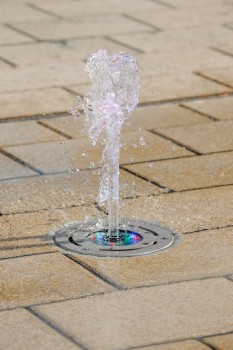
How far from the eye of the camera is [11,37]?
32.2ft

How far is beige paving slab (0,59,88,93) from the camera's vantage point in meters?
8.47

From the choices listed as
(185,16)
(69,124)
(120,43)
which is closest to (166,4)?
(185,16)

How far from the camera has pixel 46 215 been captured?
6051 millimetres

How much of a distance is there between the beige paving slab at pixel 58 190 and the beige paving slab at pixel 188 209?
0.49ft

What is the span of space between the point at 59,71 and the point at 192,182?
8.54 feet

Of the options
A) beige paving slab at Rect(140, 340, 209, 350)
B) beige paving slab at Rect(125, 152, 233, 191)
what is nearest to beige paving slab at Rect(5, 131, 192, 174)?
beige paving slab at Rect(125, 152, 233, 191)

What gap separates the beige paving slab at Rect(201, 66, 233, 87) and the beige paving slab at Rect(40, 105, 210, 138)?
730 mm

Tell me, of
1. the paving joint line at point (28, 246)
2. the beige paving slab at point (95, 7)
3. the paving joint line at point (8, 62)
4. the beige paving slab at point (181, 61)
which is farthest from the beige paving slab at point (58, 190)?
the beige paving slab at point (95, 7)

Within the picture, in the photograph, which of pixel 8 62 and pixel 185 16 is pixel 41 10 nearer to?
pixel 185 16

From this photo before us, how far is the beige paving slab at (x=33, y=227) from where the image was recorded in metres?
5.57

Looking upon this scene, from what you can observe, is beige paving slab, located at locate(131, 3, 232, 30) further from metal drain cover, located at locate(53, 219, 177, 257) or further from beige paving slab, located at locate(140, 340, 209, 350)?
beige paving slab, located at locate(140, 340, 209, 350)

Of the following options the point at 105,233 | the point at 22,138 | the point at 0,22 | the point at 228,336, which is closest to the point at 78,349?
the point at 228,336

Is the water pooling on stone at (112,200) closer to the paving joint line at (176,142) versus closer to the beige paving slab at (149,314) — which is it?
the beige paving slab at (149,314)

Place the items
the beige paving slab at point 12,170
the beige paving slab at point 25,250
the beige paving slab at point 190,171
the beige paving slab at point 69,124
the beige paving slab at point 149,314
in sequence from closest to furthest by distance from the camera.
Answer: the beige paving slab at point 149,314 → the beige paving slab at point 25,250 → the beige paving slab at point 190,171 → the beige paving slab at point 12,170 → the beige paving slab at point 69,124
